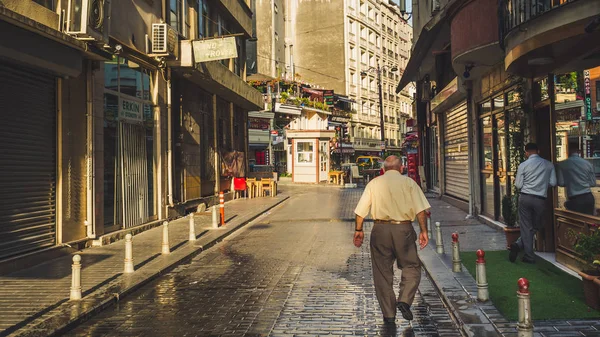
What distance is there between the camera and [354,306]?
7.06 metres

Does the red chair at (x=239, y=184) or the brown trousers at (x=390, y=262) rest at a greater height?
the red chair at (x=239, y=184)

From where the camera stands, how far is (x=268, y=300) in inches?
294

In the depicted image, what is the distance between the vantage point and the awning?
17377 mm

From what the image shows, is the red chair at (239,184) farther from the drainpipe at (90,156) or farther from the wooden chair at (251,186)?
the drainpipe at (90,156)

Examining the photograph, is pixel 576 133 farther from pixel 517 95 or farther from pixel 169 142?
pixel 169 142

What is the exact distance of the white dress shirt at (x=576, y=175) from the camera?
27.4 feet

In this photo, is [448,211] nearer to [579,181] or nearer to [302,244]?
[302,244]

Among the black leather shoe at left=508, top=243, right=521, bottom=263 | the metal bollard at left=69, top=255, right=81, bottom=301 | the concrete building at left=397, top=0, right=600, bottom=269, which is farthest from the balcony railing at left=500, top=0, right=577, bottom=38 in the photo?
the metal bollard at left=69, top=255, right=81, bottom=301

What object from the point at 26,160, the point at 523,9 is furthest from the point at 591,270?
the point at 26,160

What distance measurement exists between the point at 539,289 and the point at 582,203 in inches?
74.4

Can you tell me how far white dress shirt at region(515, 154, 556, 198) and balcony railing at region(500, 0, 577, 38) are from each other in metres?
2.09

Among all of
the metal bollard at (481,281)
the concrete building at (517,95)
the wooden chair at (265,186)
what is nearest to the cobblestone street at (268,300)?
the metal bollard at (481,281)

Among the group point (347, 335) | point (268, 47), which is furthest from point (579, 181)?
point (268, 47)

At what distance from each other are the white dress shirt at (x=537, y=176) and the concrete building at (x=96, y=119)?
7992 millimetres
